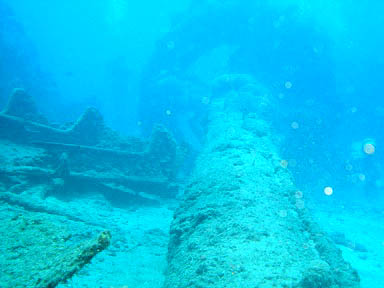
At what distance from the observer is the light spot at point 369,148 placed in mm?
20009

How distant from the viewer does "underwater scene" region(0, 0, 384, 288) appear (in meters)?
2.97

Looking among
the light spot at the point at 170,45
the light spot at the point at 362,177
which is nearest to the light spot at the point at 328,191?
the light spot at the point at 362,177

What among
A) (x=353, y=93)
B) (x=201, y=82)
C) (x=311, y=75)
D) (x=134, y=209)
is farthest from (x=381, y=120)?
(x=134, y=209)

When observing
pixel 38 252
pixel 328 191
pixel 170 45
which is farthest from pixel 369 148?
pixel 38 252

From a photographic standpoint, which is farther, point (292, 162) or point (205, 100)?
point (205, 100)

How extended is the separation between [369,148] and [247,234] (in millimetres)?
21575

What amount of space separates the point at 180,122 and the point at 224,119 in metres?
10.3

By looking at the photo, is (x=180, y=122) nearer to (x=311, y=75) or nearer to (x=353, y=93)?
(x=311, y=75)

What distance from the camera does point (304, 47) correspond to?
17.8 metres

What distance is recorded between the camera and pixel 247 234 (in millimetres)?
3441

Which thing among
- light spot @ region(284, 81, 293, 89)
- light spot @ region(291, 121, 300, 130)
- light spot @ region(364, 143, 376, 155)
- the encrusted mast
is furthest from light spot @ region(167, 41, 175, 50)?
the encrusted mast

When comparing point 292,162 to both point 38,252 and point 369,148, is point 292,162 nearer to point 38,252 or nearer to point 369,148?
point 369,148

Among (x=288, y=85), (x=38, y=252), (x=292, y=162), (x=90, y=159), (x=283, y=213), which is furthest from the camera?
(x=288, y=85)

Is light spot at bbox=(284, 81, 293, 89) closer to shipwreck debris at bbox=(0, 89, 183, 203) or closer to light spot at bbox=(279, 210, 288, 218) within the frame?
shipwreck debris at bbox=(0, 89, 183, 203)
